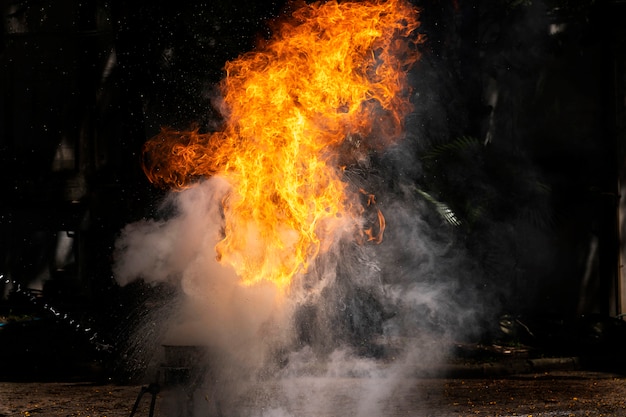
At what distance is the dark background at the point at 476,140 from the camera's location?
1229 cm

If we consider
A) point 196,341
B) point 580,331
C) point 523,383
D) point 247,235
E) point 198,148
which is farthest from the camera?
point 580,331

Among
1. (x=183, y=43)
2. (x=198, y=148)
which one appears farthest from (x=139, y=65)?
(x=198, y=148)

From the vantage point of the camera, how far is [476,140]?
13617 millimetres

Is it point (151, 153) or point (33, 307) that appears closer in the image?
point (151, 153)

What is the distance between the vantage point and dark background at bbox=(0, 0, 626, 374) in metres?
12.3

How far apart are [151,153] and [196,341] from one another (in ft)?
19.6

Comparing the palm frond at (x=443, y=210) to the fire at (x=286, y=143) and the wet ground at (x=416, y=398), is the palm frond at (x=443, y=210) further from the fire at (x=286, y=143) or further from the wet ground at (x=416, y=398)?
the fire at (x=286, y=143)

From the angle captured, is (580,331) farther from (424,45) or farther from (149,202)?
(149,202)

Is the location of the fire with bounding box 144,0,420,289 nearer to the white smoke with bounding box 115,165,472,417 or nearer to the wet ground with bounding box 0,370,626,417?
the white smoke with bounding box 115,165,472,417

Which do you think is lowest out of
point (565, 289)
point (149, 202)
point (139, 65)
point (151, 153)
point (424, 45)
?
point (565, 289)

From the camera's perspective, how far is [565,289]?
14.6 meters

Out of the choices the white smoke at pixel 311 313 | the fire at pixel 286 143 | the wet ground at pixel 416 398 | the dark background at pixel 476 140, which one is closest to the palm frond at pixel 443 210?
the dark background at pixel 476 140

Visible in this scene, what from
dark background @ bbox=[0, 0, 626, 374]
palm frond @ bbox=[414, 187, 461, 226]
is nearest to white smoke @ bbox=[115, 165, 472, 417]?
palm frond @ bbox=[414, 187, 461, 226]

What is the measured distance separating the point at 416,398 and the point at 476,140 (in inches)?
222
